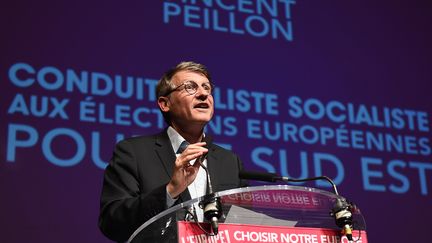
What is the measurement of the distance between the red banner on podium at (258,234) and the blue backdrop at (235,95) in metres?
2.16

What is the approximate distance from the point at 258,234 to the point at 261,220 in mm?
39

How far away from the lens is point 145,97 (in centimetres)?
383

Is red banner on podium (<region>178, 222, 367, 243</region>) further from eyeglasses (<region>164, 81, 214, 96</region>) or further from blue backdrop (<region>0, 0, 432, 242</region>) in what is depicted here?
blue backdrop (<region>0, 0, 432, 242</region>)

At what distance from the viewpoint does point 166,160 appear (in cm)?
233

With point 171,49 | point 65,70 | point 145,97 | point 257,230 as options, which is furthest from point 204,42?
point 257,230

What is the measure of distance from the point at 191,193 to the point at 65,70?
1816 millimetres

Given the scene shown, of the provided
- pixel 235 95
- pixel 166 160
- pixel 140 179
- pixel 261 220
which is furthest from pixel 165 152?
pixel 235 95

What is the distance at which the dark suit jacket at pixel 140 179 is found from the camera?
184 centimetres

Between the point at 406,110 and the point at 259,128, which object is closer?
the point at 259,128

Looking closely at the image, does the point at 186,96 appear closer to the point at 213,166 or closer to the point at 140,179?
the point at 213,166

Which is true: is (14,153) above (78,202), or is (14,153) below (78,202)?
above

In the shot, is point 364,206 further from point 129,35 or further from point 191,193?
point 191,193

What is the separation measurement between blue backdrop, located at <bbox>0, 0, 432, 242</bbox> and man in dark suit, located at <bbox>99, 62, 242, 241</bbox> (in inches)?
47.2

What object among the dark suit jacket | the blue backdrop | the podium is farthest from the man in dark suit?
the blue backdrop
